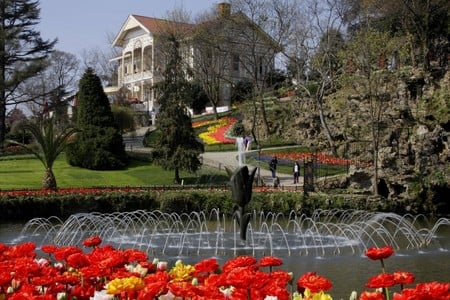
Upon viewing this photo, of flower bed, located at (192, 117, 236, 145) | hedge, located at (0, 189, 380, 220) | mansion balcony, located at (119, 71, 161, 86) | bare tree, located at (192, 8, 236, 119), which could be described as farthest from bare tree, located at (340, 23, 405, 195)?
mansion balcony, located at (119, 71, 161, 86)

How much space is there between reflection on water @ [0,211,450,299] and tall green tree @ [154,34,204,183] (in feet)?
25.0

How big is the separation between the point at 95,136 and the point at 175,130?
6.25m

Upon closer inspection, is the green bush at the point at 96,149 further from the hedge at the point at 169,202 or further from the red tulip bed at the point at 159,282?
the red tulip bed at the point at 159,282

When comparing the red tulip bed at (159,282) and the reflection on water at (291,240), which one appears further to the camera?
the reflection on water at (291,240)

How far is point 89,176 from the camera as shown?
32438 mm

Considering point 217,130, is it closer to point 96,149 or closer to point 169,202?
point 96,149

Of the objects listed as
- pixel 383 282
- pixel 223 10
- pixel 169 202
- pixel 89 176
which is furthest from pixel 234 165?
pixel 383 282

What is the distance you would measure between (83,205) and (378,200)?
11322 mm

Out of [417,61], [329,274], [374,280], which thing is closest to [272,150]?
[417,61]

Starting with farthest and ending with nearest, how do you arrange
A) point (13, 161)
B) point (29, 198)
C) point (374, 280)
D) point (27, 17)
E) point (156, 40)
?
point (156, 40), point (27, 17), point (13, 161), point (29, 198), point (374, 280)

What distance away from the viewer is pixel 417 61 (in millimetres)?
40000

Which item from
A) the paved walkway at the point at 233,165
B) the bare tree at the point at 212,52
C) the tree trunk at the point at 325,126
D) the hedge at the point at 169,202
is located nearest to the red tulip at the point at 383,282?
the hedge at the point at 169,202

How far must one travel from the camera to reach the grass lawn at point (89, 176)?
30.5m

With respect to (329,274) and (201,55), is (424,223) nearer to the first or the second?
(329,274)
